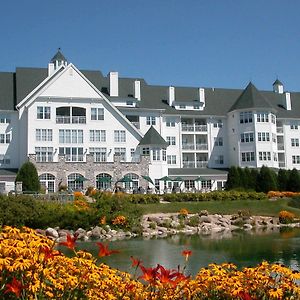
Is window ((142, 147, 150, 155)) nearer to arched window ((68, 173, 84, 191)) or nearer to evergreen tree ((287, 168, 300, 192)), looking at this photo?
arched window ((68, 173, 84, 191))

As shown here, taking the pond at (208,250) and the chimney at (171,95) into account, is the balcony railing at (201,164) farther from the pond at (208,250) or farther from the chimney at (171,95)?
the pond at (208,250)

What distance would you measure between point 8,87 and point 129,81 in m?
16.1

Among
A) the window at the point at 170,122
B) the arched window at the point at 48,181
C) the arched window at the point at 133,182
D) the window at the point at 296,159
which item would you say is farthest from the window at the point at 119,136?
the window at the point at 296,159

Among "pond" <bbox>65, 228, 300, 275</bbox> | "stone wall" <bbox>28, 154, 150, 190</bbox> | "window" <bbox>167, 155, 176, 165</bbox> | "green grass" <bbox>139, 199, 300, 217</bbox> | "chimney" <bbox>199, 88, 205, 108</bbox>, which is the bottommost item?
"pond" <bbox>65, 228, 300, 275</bbox>

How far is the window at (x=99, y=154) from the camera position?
53938mm

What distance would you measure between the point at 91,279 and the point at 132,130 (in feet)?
164

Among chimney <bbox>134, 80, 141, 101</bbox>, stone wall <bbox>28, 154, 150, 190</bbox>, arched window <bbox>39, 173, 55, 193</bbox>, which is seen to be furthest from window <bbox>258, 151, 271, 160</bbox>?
arched window <bbox>39, 173, 55, 193</bbox>

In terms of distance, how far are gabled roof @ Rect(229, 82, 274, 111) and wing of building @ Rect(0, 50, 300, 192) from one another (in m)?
0.16

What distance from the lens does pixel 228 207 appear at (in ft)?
144

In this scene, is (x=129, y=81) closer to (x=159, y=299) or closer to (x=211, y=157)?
(x=211, y=157)

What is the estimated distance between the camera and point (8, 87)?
192 feet

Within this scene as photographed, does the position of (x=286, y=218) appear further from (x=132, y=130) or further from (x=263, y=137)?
(x=132, y=130)

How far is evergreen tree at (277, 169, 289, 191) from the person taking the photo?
181ft

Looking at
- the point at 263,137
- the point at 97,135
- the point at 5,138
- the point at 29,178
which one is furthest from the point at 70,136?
the point at 263,137
